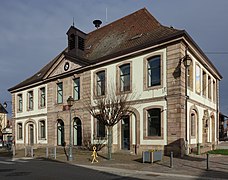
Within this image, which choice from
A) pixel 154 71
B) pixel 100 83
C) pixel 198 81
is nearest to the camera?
pixel 154 71

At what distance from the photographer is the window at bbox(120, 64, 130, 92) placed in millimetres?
21969

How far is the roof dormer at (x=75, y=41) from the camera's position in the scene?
2822 cm

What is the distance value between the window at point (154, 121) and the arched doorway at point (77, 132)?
8.60 m

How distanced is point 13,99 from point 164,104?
24.4 meters

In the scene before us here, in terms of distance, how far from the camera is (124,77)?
22.3m

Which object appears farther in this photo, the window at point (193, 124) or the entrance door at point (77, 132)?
the entrance door at point (77, 132)

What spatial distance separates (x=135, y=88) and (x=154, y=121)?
301 centimetres

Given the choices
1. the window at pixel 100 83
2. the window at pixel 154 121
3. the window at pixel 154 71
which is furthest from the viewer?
the window at pixel 100 83

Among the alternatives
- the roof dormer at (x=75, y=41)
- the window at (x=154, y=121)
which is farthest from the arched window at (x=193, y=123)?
→ the roof dormer at (x=75, y=41)

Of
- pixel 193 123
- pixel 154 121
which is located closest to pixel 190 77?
pixel 193 123

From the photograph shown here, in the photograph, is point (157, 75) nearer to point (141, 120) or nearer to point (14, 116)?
point (141, 120)

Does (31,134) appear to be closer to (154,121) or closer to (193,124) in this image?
(154,121)

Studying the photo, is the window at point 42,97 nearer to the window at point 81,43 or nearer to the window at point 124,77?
the window at point 81,43

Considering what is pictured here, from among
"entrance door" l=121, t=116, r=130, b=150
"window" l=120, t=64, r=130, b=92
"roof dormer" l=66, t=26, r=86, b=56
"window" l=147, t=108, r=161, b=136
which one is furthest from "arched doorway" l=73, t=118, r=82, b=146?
→ "window" l=147, t=108, r=161, b=136
